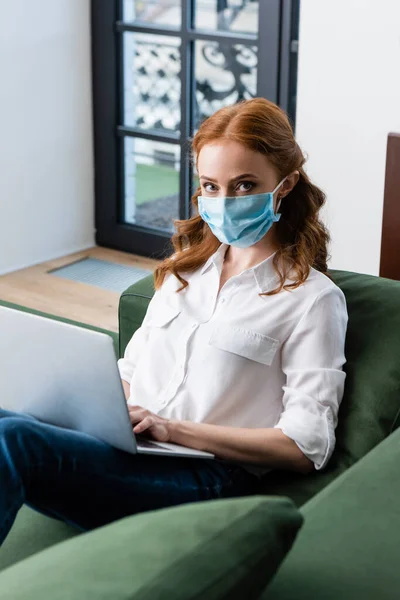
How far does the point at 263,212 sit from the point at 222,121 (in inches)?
7.1

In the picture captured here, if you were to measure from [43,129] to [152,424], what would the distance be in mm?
2594

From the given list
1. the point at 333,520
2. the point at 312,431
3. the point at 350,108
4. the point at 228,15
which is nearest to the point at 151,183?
the point at 228,15

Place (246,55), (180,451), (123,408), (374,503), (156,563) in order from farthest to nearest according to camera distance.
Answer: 1. (246,55)
2. (180,451)
3. (123,408)
4. (374,503)
5. (156,563)

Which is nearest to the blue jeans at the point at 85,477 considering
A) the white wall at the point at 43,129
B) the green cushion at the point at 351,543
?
the green cushion at the point at 351,543

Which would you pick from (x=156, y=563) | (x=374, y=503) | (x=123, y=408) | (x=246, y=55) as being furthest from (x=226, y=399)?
(x=246, y=55)

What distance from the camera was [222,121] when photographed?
178 centimetres

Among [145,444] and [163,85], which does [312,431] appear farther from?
[163,85]

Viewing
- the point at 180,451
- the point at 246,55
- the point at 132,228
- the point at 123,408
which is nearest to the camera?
the point at 123,408

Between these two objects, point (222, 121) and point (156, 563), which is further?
point (222, 121)

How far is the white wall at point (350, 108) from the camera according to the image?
3.16m

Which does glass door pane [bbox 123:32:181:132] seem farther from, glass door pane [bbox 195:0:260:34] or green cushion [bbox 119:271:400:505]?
green cushion [bbox 119:271:400:505]

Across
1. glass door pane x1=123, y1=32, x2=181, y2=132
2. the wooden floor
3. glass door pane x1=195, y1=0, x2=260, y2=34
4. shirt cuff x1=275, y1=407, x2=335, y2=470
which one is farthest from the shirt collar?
glass door pane x1=123, y1=32, x2=181, y2=132

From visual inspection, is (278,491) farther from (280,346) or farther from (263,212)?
(263,212)

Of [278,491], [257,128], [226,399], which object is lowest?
[278,491]
